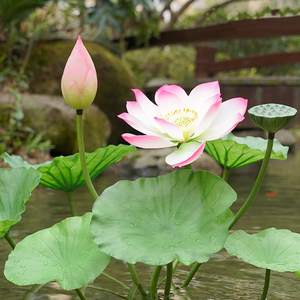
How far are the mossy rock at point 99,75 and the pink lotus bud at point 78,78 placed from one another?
4.58m

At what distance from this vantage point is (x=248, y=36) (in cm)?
547

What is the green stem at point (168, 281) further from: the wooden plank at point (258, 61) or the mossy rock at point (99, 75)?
the wooden plank at point (258, 61)

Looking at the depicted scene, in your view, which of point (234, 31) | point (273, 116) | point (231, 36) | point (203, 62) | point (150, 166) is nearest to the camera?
point (273, 116)

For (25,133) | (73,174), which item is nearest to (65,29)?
(25,133)

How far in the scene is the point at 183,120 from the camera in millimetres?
945

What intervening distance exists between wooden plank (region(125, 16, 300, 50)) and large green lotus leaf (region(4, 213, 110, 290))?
15.5ft

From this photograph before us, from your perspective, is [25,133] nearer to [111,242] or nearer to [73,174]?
[73,174]

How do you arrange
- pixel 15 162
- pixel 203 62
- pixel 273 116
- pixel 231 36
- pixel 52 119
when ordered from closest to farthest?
1. pixel 273 116
2. pixel 15 162
3. pixel 52 119
4. pixel 231 36
5. pixel 203 62

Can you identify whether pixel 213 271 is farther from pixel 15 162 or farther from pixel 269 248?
pixel 15 162

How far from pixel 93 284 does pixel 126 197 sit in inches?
18.6

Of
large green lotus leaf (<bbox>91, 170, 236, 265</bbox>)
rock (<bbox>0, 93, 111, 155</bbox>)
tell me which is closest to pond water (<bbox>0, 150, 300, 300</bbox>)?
large green lotus leaf (<bbox>91, 170, 236, 265</bbox>)

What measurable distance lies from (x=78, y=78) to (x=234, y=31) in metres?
5.11

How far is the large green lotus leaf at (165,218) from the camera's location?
0.85m

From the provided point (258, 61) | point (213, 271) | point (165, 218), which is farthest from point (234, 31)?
point (165, 218)
